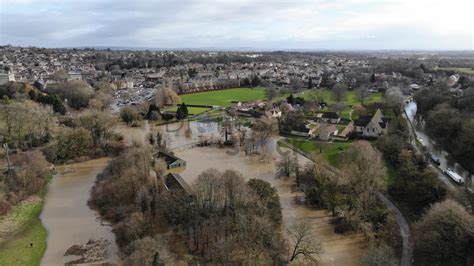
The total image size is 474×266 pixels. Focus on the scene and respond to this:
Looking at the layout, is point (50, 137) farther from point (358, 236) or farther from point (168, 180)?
point (358, 236)

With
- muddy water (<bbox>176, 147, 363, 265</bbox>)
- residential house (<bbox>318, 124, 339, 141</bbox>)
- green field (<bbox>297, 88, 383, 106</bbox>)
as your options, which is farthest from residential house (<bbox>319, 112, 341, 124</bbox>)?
muddy water (<bbox>176, 147, 363, 265</bbox>)

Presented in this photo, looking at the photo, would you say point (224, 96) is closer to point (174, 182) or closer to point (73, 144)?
point (73, 144)

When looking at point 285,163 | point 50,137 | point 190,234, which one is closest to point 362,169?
point 285,163

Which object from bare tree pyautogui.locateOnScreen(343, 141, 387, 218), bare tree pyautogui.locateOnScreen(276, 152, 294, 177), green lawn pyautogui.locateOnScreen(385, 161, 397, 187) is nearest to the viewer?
bare tree pyautogui.locateOnScreen(343, 141, 387, 218)

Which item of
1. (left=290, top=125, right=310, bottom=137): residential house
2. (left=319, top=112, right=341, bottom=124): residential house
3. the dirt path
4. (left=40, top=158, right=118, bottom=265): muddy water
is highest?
(left=319, top=112, right=341, bottom=124): residential house

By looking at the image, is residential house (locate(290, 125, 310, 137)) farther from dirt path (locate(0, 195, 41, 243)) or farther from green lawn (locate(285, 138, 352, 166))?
dirt path (locate(0, 195, 41, 243))

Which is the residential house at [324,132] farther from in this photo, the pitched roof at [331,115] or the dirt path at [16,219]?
the dirt path at [16,219]
